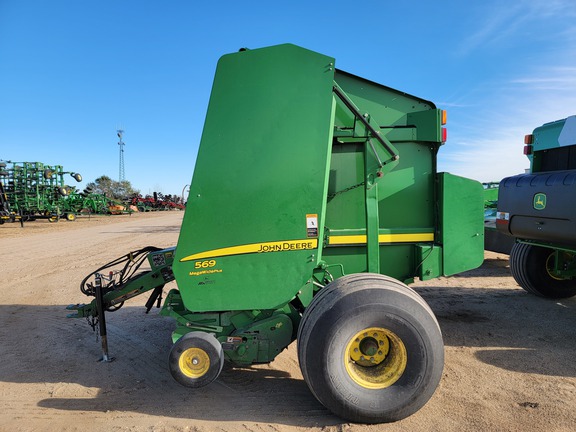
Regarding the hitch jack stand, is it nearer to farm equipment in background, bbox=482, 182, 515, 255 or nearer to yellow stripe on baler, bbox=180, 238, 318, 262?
yellow stripe on baler, bbox=180, 238, 318, 262

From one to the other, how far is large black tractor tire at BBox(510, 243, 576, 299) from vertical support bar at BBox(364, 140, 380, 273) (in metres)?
3.61

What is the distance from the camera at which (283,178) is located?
2.66 m

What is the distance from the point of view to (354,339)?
8.20ft

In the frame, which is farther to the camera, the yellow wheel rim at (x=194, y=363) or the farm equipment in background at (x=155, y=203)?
the farm equipment in background at (x=155, y=203)

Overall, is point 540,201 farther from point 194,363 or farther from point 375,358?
point 194,363

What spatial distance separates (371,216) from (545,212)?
272 centimetres

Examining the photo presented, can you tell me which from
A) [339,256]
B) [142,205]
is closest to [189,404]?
[339,256]

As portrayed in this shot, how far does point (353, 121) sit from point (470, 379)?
7.97 feet

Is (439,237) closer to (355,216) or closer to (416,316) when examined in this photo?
(355,216)

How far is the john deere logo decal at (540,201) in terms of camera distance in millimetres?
4422

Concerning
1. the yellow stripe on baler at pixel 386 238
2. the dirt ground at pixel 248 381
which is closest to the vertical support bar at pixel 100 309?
the dirt ground at pixel 248 381

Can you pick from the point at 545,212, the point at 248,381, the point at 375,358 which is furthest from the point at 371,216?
the point at 545,212

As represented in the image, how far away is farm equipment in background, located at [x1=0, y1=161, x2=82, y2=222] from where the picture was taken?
20.9 meters

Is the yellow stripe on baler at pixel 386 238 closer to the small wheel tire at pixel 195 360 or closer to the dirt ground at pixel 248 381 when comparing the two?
the dirt ground at pixel 248 381
